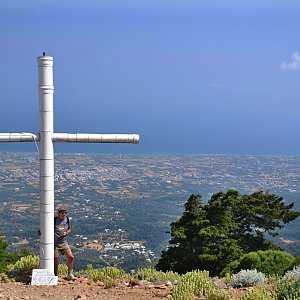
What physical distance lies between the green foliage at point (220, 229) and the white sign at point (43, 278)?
12.4 metres

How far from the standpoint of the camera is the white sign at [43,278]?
986 cm

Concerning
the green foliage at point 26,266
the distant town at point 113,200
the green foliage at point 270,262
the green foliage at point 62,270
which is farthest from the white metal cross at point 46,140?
the distant town at point 113,200

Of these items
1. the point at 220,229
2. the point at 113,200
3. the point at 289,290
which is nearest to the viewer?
the point at 289,290

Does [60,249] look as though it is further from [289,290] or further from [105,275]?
[289,290]

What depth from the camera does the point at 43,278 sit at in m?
9.91

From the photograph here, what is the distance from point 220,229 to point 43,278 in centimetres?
1396

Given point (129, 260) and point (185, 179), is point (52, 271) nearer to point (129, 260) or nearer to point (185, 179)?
point (129, 260)

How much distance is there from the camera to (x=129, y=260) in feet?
78.6

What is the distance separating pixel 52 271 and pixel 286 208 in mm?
17804

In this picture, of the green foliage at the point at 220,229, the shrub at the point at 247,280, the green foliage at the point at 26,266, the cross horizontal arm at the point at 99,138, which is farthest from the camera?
the green foliage at the point at 220,229

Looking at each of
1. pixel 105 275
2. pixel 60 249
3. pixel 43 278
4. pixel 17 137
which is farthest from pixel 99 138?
pixel 43 278

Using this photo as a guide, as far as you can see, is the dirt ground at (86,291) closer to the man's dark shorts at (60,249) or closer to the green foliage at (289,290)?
the man's dark shorts at (60,249)

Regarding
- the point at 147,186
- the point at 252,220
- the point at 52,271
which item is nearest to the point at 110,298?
the point at 52,271

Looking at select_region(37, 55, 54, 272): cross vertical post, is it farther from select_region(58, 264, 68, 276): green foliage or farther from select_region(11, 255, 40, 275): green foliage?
select_region(58, 264, 68, 276): green foliage
